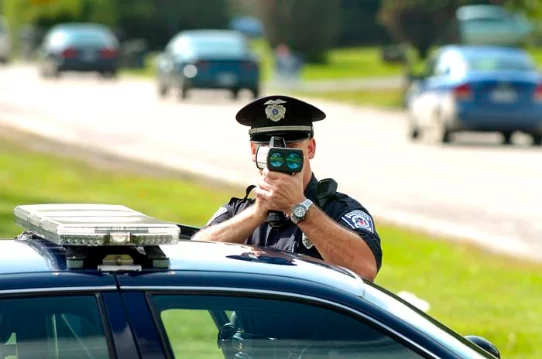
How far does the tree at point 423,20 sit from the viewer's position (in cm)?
4581

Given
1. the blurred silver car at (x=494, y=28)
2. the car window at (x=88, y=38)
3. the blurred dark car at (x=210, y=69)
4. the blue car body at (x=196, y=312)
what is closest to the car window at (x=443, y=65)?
the blurred dark car at (x=210, y=69)

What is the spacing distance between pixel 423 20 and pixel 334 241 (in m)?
42.6

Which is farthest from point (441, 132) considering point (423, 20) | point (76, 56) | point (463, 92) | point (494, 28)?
point (494, 28)

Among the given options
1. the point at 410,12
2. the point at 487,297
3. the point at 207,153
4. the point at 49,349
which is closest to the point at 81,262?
the point at 49,349

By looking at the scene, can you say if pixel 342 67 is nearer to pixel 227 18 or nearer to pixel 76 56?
pixel 76 56

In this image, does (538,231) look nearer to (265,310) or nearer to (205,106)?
(265,310)

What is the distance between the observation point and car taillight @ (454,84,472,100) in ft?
76.5

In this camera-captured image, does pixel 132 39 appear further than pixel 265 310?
Yes

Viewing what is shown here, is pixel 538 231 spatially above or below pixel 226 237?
below

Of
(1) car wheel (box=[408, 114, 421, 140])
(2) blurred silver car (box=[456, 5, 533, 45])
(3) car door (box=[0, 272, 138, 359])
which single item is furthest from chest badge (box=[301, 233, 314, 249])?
(2) blurred silver car (box=[456, 5, 533, 45])

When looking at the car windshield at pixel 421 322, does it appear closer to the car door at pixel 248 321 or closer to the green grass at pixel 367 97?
the car door at pixel 248 321

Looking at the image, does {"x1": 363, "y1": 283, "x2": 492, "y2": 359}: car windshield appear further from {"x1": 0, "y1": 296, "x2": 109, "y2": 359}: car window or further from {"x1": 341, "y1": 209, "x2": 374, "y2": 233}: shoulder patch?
{"x1": 341, "y1": 209, "x2": 374, "y2": 233}: shoulder patch

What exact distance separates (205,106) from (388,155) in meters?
11.8

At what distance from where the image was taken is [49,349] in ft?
11.5
